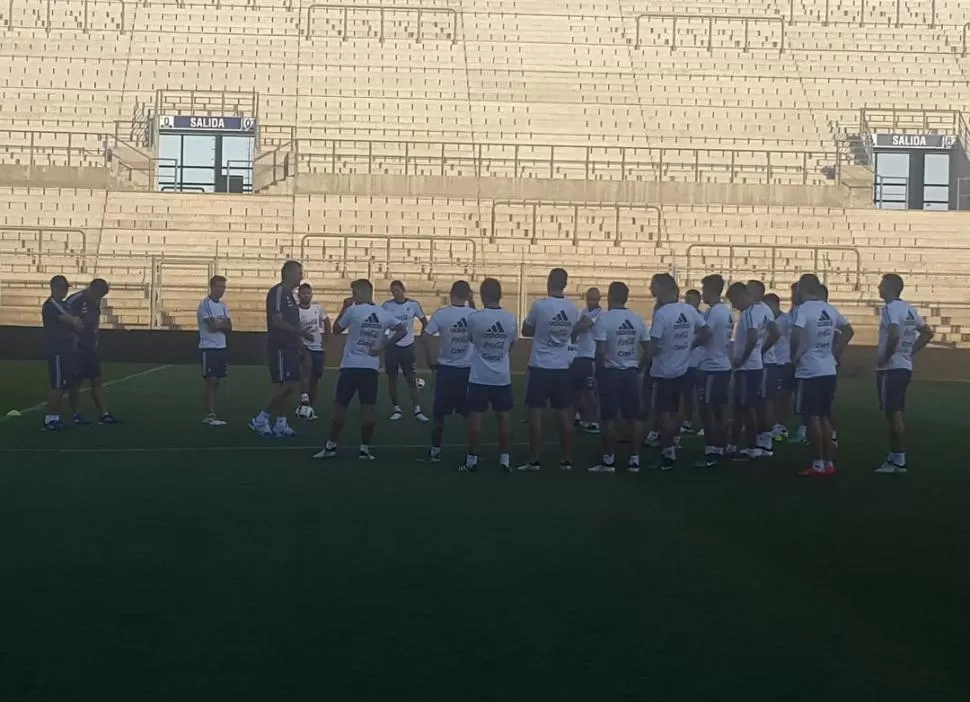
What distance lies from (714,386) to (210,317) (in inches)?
238

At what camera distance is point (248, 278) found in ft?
104

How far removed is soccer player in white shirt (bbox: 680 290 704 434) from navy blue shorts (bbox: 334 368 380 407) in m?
3.05

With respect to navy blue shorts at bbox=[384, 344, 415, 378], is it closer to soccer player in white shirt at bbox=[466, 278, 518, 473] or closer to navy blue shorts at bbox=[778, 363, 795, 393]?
navy blue shorts at bbox=[778, 363, 795, 393]

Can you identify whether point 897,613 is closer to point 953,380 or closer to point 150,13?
point 953,380

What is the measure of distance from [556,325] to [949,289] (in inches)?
902

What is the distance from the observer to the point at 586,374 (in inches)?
590

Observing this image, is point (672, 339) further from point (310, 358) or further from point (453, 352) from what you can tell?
point (310, 358)

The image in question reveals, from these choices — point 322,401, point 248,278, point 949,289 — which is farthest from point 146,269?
point 949,289

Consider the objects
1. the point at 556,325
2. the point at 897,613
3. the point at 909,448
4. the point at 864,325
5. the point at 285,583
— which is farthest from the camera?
the point at 864,325

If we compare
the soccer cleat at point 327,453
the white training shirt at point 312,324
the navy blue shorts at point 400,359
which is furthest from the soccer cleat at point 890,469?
the white training shirt at point 312,324

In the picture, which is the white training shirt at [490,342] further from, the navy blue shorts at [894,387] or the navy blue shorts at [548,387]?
the navy blue shorts at [894,387]

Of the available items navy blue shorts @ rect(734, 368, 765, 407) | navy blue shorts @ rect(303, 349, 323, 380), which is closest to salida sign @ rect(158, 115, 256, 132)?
navy blue shorts @ rect(303, 349, 323, 380)

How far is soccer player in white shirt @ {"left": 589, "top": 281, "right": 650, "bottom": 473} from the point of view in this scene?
12484 mm

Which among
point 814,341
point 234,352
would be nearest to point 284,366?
point 814,341
